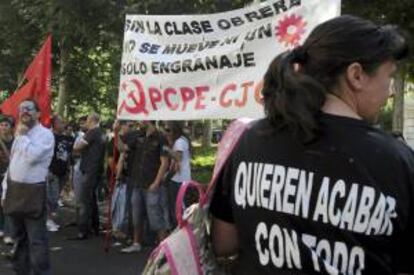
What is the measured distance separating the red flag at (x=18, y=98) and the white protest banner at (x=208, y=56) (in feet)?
5.89

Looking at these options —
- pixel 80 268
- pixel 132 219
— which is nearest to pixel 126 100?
pixel 80 268

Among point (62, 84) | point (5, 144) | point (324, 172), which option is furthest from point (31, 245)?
point (62, 84)

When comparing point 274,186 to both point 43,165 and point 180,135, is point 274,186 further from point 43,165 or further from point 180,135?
point 180,135

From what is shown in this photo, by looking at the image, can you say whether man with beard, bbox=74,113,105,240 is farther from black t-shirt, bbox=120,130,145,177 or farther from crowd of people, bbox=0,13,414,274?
crowd of people, bbox=0,13,414,274

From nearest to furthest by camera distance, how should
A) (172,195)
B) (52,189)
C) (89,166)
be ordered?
(172,195) → (89,166) → (52,189)

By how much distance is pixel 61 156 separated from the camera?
1124cm

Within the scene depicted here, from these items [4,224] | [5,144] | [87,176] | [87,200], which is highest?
[5,144]

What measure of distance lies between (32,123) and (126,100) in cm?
105

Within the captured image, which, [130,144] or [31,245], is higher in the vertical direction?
[130,144]

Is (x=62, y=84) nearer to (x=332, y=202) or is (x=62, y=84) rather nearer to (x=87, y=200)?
(x=87, y=200)

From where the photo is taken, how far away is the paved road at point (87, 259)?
8133 millimetres

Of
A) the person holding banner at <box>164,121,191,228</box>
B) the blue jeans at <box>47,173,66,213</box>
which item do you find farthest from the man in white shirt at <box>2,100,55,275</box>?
the blue jeans at <box>47,173,66,213</box>

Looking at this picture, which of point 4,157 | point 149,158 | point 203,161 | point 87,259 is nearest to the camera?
point 87,259

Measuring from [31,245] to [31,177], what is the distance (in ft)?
1.92
